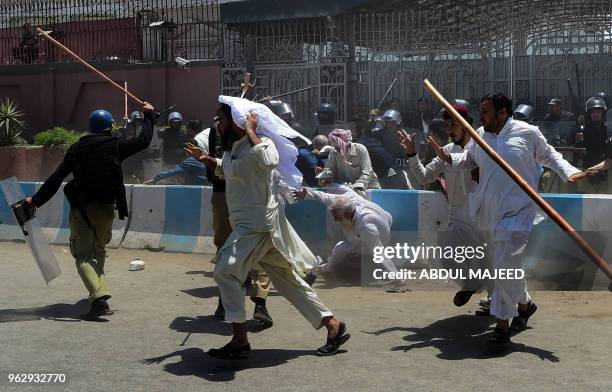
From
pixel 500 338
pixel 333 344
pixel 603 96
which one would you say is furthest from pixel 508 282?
pixel 603 96

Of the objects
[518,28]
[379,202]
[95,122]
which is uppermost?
[518,28]

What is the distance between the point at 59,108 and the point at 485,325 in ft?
49.6

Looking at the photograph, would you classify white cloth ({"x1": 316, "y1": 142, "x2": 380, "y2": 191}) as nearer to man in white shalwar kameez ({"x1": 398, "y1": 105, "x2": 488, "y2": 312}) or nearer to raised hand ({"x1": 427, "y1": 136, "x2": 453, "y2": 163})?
man in white shalwar kameez ({"x1": 398, "y1": 105, "x2": 488, "y2": 312})

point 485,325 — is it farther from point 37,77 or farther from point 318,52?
point 37,77

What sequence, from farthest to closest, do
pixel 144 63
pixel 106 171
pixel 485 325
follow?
pixel 144 63
pixel 106 171
pixel 485 325

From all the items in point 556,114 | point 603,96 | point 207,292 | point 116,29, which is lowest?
point 207,292

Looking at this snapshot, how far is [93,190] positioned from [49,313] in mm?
1069

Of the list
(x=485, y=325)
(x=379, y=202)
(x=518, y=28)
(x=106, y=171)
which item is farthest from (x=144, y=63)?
(x=485, y=325)

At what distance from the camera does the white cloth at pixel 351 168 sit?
32.8 feet

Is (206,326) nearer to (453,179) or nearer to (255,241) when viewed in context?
(255,241)

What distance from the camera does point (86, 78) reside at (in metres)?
20.1

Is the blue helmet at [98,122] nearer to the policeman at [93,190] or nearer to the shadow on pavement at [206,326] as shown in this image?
the policeman at [93,190]

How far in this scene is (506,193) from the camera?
6.61 metres

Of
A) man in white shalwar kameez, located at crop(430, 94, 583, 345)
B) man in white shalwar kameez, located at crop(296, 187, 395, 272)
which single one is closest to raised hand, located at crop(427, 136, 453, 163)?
man in white shalwar kameez, located at crop(430, 94, 583, 345)
